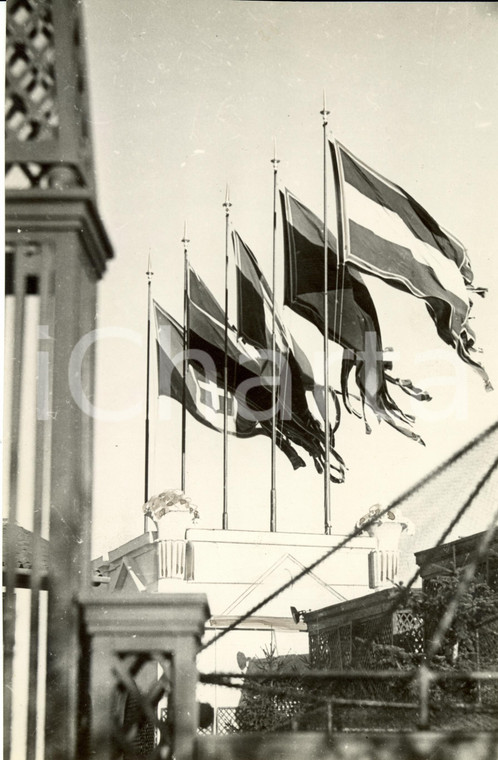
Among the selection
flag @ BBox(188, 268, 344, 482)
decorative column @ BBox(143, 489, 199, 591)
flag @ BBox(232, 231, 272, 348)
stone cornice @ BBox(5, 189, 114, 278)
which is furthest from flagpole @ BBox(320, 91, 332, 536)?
stone cornice @ BBox(5, 189, 114, 278)

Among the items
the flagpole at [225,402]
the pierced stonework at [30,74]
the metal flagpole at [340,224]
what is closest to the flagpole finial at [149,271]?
the flagpole at [225,402]

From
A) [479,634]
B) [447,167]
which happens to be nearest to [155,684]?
[479,634]

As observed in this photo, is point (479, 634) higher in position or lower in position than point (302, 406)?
lower

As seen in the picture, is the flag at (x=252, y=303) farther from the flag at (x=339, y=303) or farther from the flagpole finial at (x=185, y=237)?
the flagpole finial at (x=185, y=237)

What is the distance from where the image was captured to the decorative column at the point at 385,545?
5645mm

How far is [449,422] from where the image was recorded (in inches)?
228

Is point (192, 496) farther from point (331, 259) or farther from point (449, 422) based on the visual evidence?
point (331, 259)

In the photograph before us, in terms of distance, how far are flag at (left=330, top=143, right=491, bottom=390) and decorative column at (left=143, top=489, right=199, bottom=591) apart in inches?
79.7

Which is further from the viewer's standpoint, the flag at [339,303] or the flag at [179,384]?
the flag at [339,303]

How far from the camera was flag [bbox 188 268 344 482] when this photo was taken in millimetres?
6684

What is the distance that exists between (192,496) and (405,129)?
264cm

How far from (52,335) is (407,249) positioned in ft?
12.9

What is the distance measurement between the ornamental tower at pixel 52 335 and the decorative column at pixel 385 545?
3.01 meters

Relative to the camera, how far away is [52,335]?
3002 millimetres
